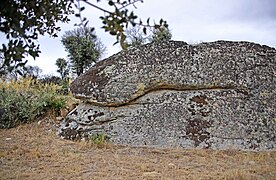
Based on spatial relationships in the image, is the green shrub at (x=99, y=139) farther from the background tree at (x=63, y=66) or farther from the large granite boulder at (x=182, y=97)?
the background tree at (x=63, y=66)

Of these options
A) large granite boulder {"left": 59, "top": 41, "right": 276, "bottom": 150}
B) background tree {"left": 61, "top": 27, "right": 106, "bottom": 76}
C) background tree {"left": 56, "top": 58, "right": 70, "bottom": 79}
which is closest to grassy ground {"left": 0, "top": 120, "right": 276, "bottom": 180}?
large granite boulder {"left": 59, "top": 41, "right": 276, "bottom": 150}

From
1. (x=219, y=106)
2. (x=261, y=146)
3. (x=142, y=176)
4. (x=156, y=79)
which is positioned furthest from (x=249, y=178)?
(x=156, y=79)

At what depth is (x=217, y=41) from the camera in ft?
24.6

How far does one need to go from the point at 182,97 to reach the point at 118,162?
2239 millimetres

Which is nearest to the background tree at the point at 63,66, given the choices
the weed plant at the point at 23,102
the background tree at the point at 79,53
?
the background tree at the point at 79,53

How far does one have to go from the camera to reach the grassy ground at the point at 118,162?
14.3 feet

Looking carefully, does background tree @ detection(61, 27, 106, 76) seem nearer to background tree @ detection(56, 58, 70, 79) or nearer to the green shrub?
background tree @ detection(56, 58, 70, 79)

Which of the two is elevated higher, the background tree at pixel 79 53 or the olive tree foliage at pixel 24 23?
the background tree at pixel 79 53

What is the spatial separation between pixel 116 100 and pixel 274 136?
9.11 feet

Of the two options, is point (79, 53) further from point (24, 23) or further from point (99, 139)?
point (24, 23)

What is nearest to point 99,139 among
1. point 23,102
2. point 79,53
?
point 23,102

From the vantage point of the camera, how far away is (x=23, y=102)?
8336mm

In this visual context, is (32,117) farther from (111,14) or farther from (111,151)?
(111,14)

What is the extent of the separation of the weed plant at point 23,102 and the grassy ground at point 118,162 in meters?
1.43
